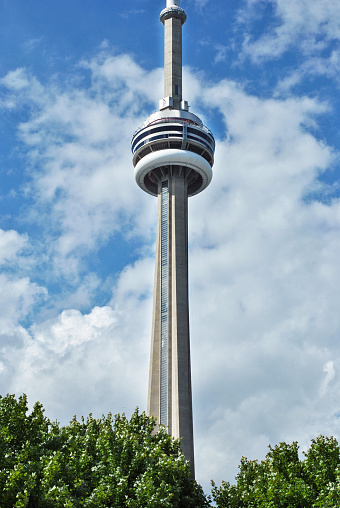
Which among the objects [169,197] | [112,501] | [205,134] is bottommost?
[112,501]

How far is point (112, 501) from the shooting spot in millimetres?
47875

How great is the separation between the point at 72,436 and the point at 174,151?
77978 millimetres

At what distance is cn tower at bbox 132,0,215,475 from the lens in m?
111

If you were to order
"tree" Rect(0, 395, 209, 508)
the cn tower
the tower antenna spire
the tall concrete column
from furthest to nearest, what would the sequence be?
the tower antenna spire < the cn tower < the tall concrete column < "tree" Rect(0, 395, 209, 508)

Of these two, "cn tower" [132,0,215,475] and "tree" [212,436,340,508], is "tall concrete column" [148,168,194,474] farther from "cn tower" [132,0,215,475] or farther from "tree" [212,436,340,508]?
"tree" [212,436,340,508]

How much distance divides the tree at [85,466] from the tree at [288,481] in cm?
379

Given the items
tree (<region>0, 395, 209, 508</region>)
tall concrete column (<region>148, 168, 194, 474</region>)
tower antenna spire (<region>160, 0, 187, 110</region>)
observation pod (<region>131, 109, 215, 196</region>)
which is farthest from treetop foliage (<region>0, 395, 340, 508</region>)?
tower antenna spire (<region>160, 0, 187, 110</region>)

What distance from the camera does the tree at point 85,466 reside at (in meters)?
46.4

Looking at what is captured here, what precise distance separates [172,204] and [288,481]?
75.9m

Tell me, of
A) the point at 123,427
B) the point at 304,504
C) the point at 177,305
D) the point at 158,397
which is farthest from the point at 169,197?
the point at 304,504

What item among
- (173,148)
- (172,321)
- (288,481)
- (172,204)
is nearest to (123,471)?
(288,481)

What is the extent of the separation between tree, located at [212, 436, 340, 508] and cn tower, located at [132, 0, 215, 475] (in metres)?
51.8

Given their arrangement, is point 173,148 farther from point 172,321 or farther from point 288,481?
point 288,481

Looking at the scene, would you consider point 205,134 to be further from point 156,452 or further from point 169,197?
point 156,452
